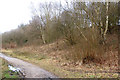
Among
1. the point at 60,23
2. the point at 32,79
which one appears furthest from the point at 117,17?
the point at 32,79

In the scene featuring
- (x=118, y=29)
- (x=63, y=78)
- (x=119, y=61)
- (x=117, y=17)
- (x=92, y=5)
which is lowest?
(x=63, y=78)

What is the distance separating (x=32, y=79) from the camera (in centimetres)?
703

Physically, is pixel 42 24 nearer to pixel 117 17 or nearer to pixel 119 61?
pixel 117 17

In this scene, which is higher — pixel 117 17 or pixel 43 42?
pixel 117 17

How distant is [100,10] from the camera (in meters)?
11.5

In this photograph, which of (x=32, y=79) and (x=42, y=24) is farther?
(x=42, y=24)

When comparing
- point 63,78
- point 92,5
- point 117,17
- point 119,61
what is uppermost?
point 92,5

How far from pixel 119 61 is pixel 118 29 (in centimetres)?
691

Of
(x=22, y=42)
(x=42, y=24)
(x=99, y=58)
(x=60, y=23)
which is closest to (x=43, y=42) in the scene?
(x=42, y=24)

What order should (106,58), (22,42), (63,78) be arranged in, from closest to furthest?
(63,78) → (106,58) → (22,42)

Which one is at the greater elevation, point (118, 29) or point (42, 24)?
point (42, 24)

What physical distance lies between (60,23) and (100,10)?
767cm

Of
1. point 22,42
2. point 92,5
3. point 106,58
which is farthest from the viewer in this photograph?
point 22,42

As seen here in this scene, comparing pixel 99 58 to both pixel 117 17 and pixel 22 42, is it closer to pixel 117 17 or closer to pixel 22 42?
pixel 117 17
